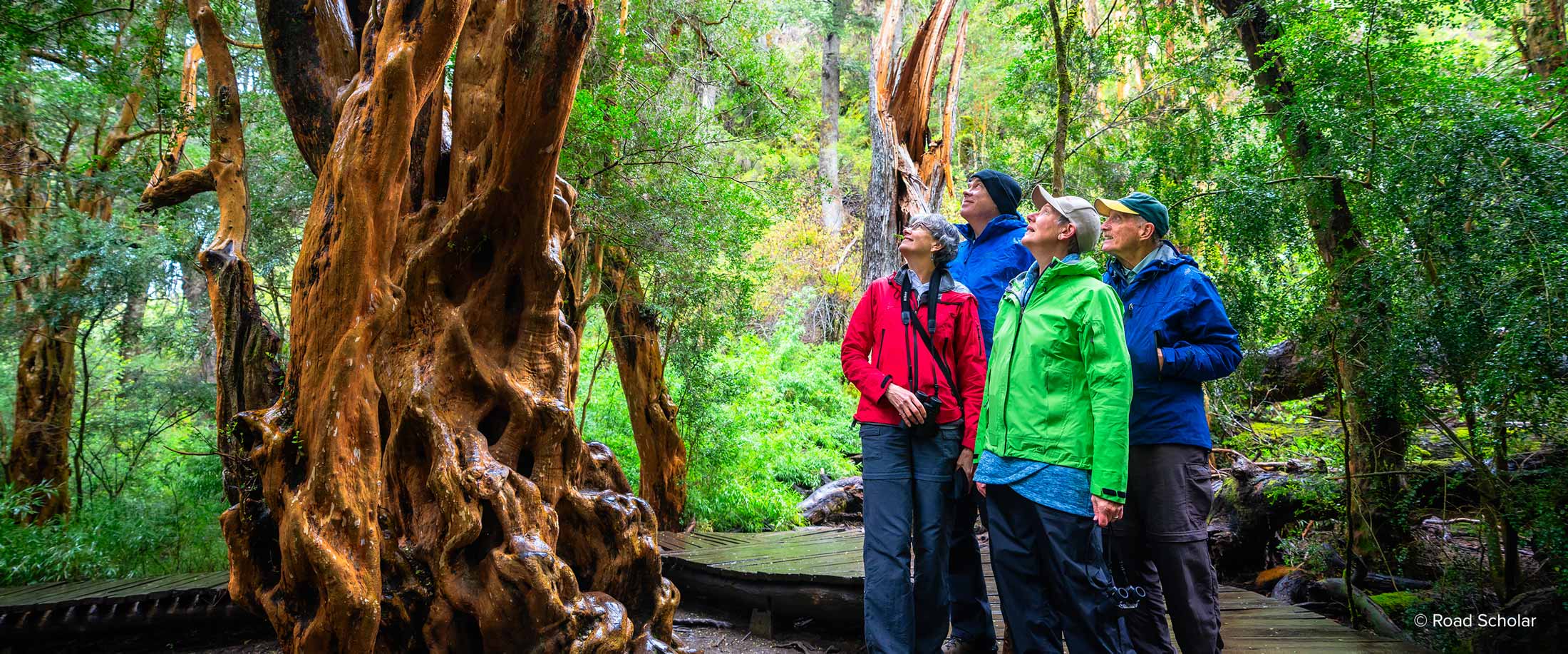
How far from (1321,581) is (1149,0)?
5.13m

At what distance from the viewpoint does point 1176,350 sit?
290 centimetres

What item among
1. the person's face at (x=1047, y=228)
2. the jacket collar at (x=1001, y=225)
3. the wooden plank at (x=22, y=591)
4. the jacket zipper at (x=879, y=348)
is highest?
the jacket collar at (x=1001, y=225)

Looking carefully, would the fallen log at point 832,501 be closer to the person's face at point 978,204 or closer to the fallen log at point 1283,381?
the fallen log at point 1283,381

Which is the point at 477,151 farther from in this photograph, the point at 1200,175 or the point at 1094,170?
the point at 1094,170

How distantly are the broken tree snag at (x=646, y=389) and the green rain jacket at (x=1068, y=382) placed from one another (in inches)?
179

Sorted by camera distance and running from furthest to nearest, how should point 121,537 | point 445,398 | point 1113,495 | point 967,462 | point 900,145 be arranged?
1. point 121,537
2. point 900,145
3. point 445,398
4. point 967,462
5. point 1113,495

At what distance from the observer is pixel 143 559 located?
679 cm

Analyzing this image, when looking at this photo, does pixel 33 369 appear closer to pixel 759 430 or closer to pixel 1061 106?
pixel 759 430

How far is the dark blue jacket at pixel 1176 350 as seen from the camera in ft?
9.48

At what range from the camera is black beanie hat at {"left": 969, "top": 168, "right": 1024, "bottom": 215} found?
3.76 metres

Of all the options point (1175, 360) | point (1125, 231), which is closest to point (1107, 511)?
point (1175, 360)

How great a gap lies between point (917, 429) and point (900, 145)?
3.88 meters

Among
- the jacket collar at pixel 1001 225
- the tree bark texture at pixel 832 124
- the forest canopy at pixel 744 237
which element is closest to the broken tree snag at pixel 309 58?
the forest canopy at pixel 744 237

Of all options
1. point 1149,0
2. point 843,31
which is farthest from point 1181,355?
point 843,31
